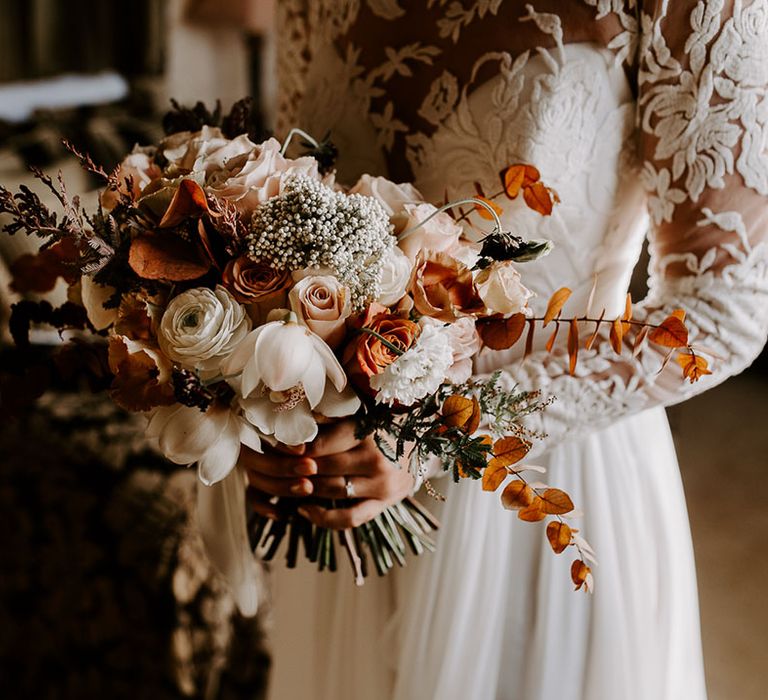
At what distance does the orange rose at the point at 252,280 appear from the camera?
2.06ft

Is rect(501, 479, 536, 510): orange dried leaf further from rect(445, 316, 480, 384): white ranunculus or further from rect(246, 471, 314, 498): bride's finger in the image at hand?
rect(246, 471, 314, 498): bride's finger

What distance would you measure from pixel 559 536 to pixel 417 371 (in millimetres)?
177

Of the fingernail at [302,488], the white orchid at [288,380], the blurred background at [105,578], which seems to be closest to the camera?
the white orchid at [288,380]

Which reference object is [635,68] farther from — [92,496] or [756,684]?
[756,684]

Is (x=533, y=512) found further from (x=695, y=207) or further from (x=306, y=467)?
(x=695, y=207)

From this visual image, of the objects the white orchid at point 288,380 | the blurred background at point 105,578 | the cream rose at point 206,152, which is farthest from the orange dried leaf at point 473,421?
the blurred background at point 105,578

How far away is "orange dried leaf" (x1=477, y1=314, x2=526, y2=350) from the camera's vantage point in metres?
0.66

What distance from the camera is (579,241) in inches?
35.6

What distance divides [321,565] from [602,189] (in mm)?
564

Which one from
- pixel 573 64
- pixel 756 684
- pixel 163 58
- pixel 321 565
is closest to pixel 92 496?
pixel 321 565

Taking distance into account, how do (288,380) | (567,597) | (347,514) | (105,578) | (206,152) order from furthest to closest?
(105,578) → (567,597) → (347,514) → (206,152) → (288,380)

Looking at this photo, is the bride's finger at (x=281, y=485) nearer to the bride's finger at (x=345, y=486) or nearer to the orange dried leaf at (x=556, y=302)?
the bride's finger at (x=345, y=486)

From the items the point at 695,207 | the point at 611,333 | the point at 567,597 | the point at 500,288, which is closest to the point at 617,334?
the point at 611,333

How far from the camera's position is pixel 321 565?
0.90 meters
